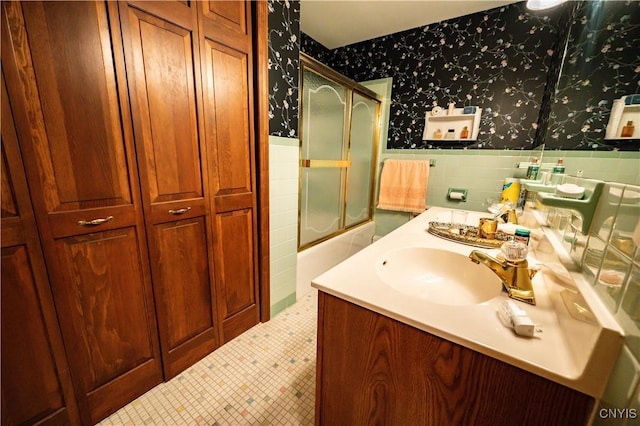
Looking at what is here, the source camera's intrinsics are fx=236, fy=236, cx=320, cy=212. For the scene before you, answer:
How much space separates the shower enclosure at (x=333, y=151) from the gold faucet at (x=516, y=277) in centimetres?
146

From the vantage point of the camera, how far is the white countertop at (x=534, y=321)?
406 millimetres

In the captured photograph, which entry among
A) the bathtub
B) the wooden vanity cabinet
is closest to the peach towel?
the bathtub

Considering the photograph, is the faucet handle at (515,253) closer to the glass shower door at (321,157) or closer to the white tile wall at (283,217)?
the white tile wall at (283,217)

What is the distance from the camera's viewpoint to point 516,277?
676 mm

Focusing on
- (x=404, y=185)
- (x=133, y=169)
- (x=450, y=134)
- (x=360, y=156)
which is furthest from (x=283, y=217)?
(x=450, y=134)

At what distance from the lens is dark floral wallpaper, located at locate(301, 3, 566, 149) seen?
204 centimetres

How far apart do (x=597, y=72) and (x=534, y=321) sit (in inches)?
34.7

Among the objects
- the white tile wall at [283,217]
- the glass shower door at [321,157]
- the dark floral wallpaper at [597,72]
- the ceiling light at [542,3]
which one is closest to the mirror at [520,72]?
the dark floral wallpaper at [597,72]

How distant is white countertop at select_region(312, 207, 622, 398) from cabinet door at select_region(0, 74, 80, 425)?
1003mm

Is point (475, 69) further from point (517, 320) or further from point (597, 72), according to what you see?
point (517, 320)

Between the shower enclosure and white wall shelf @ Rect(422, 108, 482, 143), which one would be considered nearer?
the shower enclosure

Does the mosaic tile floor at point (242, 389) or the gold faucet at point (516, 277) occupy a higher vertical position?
the gold faucet at point (516, 277)

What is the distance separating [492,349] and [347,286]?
0.35 m

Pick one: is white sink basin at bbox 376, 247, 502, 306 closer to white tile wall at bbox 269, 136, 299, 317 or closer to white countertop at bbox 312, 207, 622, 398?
white countertop at bbox 312, 207, 622, 398
